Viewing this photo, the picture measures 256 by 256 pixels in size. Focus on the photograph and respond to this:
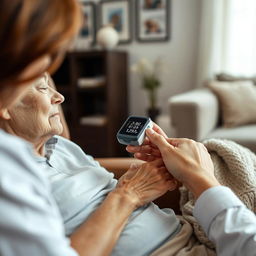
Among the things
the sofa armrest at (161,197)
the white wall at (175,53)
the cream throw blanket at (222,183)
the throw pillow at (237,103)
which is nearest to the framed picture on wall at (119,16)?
the white wall at (175,53)

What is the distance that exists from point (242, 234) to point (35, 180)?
0.42 meters

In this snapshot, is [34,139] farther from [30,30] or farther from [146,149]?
[30,30]

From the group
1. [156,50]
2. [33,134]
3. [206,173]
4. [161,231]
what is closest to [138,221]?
[161,231]

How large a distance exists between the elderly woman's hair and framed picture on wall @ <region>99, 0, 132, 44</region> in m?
3.06

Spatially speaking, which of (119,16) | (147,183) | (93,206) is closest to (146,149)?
(147,183)

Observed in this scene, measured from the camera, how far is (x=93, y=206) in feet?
2.62

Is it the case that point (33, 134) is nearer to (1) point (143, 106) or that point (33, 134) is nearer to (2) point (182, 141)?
(2) point (182, 141)

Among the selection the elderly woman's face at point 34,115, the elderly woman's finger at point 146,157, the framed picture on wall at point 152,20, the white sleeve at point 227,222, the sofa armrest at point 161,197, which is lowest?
the sofa armrest at point 161,197

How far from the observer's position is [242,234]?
2.15 ft

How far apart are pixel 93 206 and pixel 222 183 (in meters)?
0.37

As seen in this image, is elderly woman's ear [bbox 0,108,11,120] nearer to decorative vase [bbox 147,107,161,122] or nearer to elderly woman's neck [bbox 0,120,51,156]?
elderly woman's neck [bbox 0,120,51,156]

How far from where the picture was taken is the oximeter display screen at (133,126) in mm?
891

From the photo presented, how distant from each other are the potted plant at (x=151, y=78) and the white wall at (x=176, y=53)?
0.59 feet

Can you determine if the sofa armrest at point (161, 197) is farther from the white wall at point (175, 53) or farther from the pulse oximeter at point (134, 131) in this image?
the white wall at point (175, 53)
